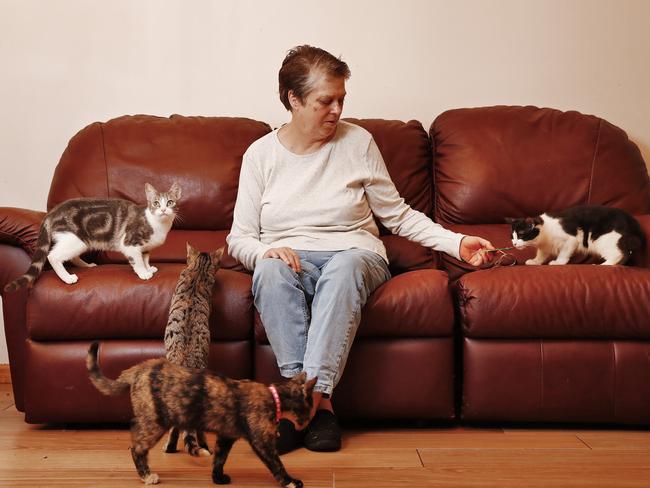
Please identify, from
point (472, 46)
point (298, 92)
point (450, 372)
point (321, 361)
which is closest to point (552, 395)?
point (450, 372)

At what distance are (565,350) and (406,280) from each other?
1.67ft

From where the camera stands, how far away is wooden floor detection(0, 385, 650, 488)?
1.63 metres

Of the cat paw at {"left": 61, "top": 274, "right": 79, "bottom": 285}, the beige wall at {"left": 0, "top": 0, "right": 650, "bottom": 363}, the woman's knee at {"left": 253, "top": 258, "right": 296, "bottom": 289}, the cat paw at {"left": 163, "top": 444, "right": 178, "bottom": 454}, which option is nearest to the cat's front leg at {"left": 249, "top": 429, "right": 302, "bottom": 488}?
the cat paw at {"left": 163, "top": 444, "right": 178, "bottom": 454}

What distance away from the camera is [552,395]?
79.7 inches

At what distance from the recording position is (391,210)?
2.33 meters

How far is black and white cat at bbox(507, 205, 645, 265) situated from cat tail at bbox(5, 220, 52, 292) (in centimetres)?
154

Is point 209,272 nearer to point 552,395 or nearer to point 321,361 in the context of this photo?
point 321,361

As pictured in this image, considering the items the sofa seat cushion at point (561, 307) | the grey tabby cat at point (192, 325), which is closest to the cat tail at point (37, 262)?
the grey tabby cat at point (192, 325)

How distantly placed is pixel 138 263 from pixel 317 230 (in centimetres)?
57

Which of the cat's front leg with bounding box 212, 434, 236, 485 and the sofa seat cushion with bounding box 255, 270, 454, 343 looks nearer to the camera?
the cat's front leg with bounding box 212, 434, 236, 485

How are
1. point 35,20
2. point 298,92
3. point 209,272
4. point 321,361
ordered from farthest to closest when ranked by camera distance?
point 35,20 < point 298,92 < point 209,272 < point 321,361

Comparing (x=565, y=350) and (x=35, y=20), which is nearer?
(x=565, y=350)

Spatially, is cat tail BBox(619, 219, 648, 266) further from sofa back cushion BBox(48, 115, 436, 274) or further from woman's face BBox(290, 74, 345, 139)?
woman's face BBox(290, 74, 345, 139)

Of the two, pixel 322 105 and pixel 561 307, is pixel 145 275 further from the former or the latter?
pixel 561 307
